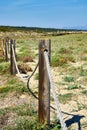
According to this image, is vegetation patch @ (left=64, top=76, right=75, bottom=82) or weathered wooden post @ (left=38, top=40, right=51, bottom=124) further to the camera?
vegetation patch @ (left=64, top=76, right=75, bottom=82)

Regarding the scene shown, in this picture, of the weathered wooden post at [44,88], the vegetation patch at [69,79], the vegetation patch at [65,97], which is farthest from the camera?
the vegetation patch at [69,79]

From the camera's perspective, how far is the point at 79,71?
12.8 meters

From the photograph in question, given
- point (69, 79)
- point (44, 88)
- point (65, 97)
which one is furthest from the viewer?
point (69, 79)

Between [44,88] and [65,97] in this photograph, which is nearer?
[44,88]

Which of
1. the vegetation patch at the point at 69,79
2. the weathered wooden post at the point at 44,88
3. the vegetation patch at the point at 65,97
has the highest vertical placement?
the weathered wooden post at the point at 44,88

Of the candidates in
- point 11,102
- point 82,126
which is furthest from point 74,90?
point 82,126

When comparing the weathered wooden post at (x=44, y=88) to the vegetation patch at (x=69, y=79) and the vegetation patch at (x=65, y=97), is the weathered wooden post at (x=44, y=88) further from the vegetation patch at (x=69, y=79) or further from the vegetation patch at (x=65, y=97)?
the vegetation patch at (x=69, y=79)

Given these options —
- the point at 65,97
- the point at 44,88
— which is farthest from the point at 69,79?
the point at 44,88

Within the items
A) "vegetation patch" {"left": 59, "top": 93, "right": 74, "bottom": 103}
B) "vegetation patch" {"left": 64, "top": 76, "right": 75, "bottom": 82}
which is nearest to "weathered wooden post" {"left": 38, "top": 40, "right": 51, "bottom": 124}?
"vegetation patch" {"left": 59, "top": 93, "right": 74, "bottom": 103}

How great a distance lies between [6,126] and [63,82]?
15.0 feet

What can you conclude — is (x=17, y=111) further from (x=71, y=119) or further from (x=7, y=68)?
(x=7, y=68)

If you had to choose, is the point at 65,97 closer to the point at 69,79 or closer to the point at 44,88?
the point at 69,79

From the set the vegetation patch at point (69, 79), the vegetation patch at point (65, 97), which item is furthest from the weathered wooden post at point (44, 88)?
the vegetation patch at point (69, 79)

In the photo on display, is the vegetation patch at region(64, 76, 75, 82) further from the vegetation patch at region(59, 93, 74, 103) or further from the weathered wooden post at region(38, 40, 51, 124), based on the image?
the weathered wooden post at region(38, 40, 51, 124)
